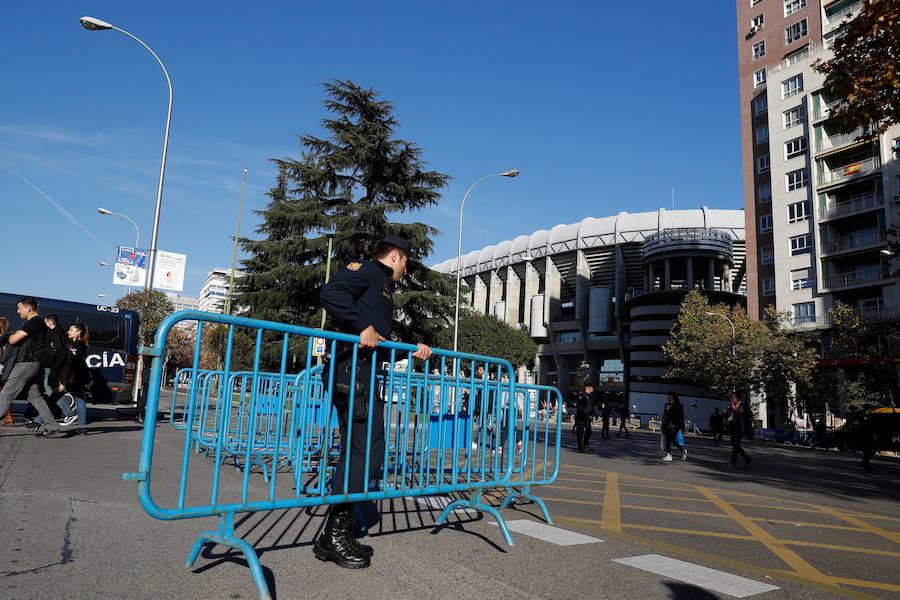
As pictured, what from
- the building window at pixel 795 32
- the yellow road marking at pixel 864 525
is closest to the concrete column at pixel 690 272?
the building window at pixel 795 32

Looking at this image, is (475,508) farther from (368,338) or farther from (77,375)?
(77,375)

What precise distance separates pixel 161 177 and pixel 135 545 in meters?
18.2

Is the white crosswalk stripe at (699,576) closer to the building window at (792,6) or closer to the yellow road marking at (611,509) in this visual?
the yellow road marking at (611,509)

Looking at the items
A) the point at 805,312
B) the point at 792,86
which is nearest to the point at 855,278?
the point at 805,312

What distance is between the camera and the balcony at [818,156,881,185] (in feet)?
121

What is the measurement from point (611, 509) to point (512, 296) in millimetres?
88077

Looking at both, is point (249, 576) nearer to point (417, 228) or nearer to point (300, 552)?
point (300, 552)

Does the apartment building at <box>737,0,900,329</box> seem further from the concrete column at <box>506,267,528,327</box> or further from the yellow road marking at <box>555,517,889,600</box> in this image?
the concrete column at <box>506,267,528,327</box>

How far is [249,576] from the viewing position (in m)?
2.99

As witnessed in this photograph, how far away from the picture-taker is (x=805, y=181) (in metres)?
41.6

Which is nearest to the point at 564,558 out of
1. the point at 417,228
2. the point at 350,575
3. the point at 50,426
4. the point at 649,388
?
the point at 350,575

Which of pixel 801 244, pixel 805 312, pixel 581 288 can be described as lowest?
pixel 805 312

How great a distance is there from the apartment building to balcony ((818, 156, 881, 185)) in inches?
2.7

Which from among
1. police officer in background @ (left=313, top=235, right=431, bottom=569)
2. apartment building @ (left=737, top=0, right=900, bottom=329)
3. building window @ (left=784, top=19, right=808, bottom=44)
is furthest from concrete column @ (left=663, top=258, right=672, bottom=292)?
police officer in background @ (left=313, top=235, right=431, bottom=569)
